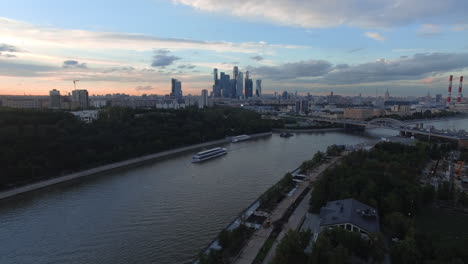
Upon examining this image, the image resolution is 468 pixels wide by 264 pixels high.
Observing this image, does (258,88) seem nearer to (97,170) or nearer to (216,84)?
(216,84)

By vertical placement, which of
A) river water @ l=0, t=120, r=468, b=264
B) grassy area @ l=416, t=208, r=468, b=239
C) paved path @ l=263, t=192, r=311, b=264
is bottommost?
river water @ l=0, t=120, r=468, b=264

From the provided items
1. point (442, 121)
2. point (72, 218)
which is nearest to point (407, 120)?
point (442, 121)

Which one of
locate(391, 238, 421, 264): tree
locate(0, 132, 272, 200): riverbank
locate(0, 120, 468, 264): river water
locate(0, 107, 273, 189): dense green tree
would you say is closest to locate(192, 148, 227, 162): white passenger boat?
locate(0, 120, 468, 264): river water

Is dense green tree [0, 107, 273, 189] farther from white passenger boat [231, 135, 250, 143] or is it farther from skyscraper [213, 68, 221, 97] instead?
skyscraper [213, 68, 221, 97]

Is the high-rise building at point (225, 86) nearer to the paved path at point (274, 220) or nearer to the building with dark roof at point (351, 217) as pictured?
the paved path at point (274, 220)

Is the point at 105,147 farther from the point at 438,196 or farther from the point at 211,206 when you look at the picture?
the point at 438,196

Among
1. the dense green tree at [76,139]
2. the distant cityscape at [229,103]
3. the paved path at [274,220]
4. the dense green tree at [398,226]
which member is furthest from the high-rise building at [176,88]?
the dense green tree at [398,226]
